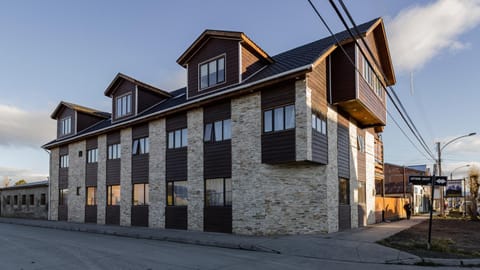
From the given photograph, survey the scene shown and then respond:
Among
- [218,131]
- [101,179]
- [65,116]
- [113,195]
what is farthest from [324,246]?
[65,116]

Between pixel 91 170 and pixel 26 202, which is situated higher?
pixel 91 170

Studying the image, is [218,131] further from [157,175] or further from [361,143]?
[361,143]

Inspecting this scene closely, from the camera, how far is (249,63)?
19.3 m

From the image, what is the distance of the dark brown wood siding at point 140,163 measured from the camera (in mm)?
23434

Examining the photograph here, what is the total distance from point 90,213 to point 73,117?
28.6ft

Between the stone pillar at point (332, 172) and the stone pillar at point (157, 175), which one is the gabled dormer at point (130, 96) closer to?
the stone pillar at point (157, 175)

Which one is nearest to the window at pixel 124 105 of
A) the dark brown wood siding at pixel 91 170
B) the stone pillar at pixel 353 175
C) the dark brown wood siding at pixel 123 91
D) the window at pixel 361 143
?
the dark brown wood siding at pixel 123 91

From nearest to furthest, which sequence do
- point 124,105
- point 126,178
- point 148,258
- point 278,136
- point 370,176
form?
point 148,258, point 278,136, point 370,176, point 126,178, point 124,105

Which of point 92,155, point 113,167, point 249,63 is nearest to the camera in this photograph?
point 249,63

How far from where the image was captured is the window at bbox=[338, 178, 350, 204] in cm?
1883

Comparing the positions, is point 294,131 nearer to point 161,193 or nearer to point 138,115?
point 161,193

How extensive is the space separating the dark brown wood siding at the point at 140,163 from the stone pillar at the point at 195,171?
4.19m

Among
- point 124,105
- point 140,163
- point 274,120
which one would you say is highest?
point 124,105

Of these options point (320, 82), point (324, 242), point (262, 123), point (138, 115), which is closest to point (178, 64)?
point (138, 115)
